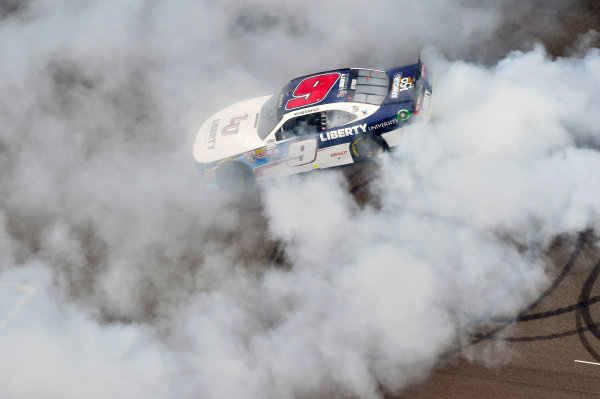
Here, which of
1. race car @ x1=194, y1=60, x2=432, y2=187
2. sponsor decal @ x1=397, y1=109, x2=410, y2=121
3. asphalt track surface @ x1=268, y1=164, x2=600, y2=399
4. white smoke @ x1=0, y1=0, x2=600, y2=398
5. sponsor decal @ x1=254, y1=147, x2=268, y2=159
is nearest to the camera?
asphalt track surface @ x1=268, y1=164, x2=600, y2=399

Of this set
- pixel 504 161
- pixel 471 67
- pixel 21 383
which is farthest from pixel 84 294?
pixel 471 67

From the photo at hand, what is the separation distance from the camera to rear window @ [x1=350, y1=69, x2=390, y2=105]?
7.62 meters

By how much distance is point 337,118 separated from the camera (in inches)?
300

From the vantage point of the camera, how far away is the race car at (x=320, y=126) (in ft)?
24.7

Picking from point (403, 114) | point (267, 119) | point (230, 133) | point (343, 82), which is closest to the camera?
point (403, 114)

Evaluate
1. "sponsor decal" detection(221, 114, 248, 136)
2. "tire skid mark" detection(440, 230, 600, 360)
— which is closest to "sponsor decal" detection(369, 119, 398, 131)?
"sponsor decal" detection(221, 114, 248, 136)

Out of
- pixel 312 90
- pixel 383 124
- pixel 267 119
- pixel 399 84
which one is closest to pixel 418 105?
pixel 399 84

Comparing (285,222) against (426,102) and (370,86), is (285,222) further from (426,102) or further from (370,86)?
(426,102)

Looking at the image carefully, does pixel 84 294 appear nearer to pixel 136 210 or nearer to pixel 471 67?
pixel 136 210

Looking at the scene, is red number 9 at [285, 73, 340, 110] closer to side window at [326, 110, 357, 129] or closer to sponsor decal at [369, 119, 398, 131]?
side window at [326, 110, 357, 129]

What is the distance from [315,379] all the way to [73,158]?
20.7 feet

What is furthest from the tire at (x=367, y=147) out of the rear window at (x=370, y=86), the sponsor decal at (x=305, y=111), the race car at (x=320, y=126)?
the sponsor decal at (x=305, y=111)

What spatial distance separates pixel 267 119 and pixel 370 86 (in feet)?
5.45

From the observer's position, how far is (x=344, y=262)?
22.4ft
